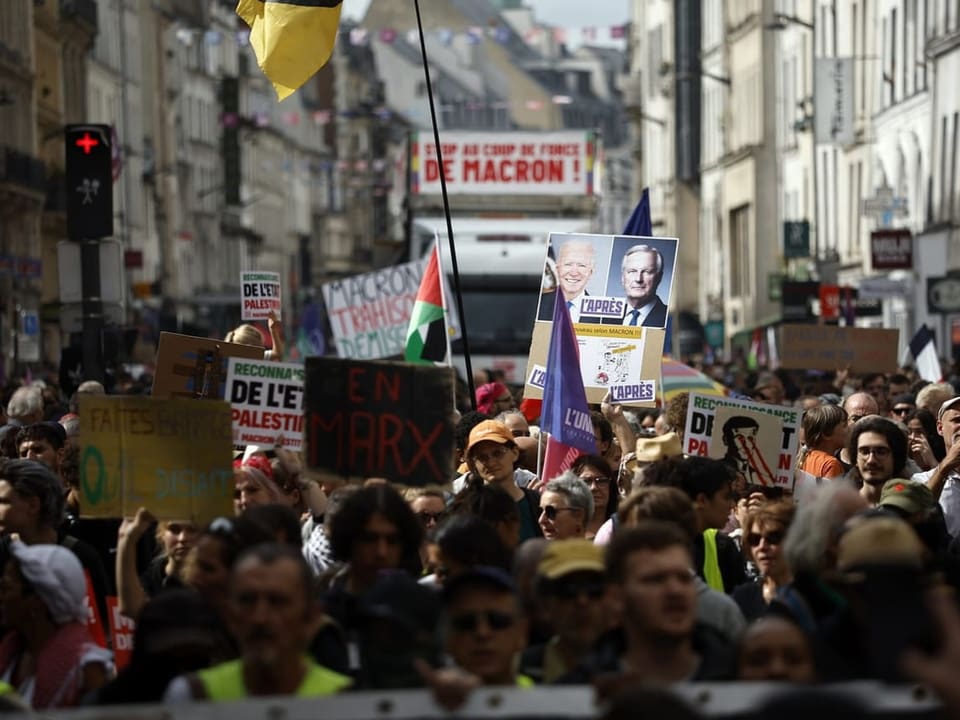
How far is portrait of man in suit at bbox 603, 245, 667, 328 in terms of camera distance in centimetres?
1478

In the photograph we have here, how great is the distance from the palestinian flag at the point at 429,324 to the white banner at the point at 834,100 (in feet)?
113

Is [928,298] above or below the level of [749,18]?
below

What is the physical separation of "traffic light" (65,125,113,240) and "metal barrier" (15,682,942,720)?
14871mm

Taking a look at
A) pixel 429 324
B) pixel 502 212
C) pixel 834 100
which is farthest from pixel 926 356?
pixel 834 100

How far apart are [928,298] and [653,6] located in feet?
191

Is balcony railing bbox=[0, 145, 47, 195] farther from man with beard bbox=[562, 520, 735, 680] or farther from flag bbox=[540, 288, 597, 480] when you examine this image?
man with beard bbox=[562, 520, 735, 680]

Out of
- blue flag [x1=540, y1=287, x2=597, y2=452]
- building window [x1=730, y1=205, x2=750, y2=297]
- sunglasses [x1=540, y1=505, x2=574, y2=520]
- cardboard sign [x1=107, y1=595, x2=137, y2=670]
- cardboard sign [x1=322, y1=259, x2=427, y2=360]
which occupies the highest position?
building window [x1=730, y1=205, x2=750, y2=297]

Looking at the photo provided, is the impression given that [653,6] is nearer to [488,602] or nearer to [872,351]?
[872,351]

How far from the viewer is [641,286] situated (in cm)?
1493

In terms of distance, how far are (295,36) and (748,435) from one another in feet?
15.5

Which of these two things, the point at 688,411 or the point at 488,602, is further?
the point at 688,411

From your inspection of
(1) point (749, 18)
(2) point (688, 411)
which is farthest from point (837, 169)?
(2) point (688, 411)

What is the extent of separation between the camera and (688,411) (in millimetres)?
11930

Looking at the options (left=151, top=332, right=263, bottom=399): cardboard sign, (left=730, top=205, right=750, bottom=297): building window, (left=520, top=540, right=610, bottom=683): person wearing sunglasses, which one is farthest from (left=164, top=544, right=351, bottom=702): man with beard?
(left=730, top=205, right=750, bottom=297): building window
